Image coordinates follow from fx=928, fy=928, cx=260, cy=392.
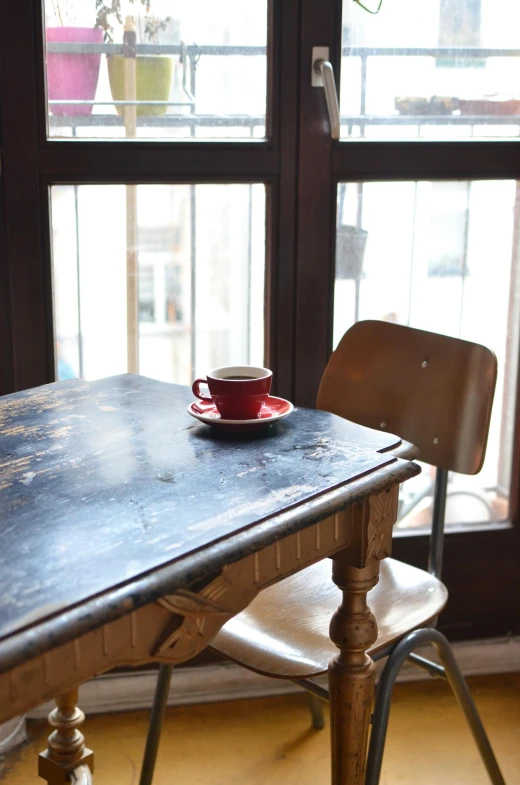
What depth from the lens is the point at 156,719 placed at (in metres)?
1.53

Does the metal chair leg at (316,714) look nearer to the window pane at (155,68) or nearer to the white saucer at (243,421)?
the white saucer at (243,421)

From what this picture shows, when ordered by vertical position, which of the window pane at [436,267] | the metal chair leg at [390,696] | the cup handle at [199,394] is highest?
the window pane at [436,267]

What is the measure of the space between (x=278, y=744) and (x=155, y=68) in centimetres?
134

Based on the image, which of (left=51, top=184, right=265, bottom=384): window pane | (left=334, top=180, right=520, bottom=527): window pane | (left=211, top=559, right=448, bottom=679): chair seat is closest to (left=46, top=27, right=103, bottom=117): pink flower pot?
(left=51, top=184, right=265, bottom=384): window pane

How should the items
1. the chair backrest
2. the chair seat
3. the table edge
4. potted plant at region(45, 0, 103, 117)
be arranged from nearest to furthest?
the table edge
the chair seat
the chair backrest
potted plant at region(45, 0, 103, 117)

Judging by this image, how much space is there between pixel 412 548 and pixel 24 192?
109 cm

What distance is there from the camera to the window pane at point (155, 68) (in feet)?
5.58

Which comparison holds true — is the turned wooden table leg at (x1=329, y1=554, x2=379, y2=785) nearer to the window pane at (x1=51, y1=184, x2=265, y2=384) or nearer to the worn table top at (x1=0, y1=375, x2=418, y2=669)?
the worn table top at (x1=0, y1=375, x2=418, y2=669)

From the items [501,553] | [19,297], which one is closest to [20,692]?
[19,297]

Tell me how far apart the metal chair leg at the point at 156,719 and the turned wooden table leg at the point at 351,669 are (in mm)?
363

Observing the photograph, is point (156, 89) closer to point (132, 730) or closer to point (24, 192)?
point (24, 192)

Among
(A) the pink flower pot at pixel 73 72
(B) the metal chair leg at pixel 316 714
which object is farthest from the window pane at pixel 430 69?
(B) the metal chair leg at pixel 316 714

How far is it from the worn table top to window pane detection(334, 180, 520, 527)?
0.64m

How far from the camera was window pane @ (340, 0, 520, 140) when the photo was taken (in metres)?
1.79
